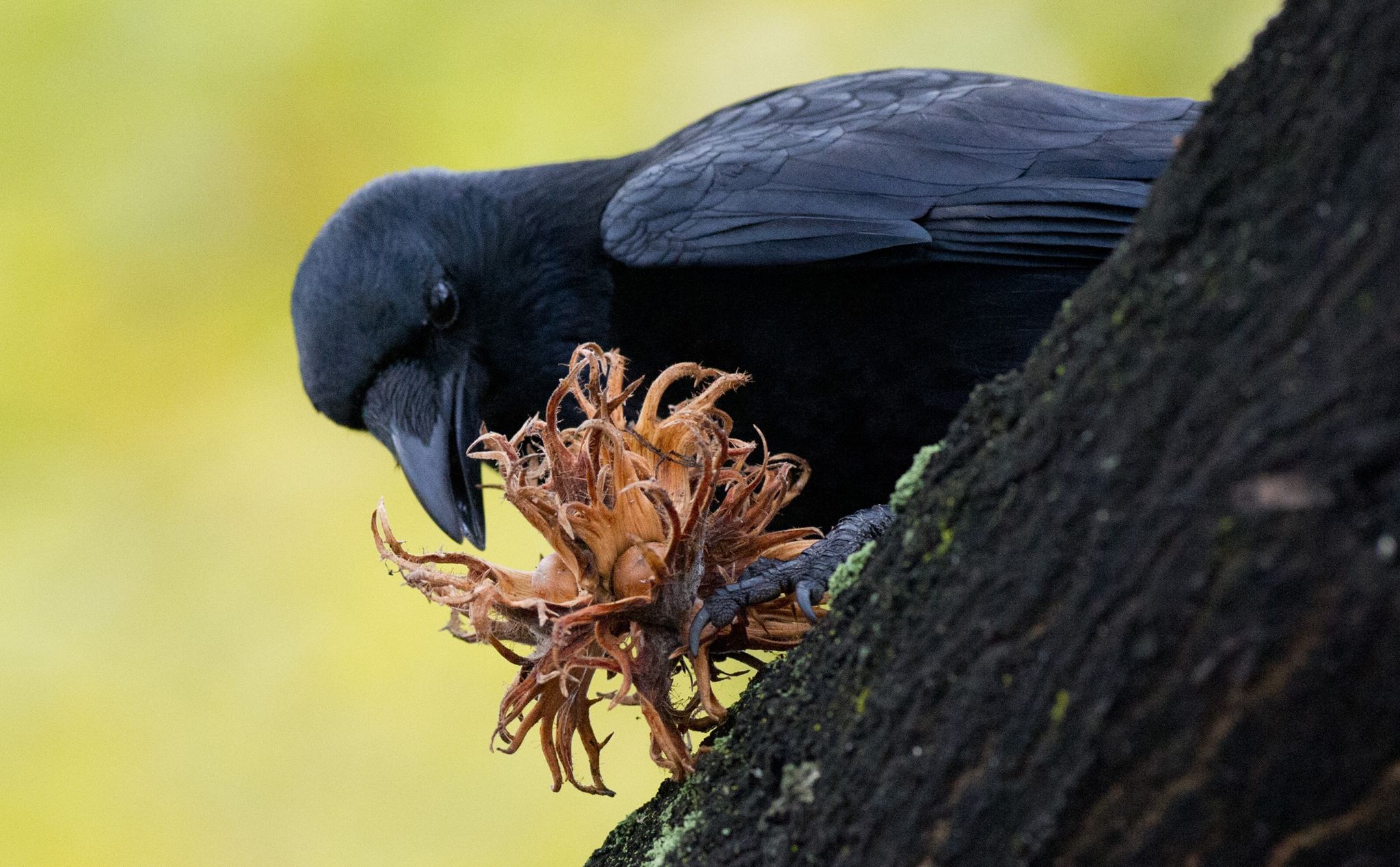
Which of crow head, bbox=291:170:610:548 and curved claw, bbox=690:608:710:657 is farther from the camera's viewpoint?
crow head, bbox=291:170:610:548

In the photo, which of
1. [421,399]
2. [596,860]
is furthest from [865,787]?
[421,399]

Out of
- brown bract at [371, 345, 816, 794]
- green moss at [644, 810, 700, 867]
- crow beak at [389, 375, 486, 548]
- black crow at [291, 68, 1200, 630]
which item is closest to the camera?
green moss at [644, 810, 700, 867]

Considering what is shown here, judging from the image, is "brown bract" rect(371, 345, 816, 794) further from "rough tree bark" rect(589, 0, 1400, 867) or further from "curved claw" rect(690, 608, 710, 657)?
"rough tree bark" rect(589, 0, 1400, 867)

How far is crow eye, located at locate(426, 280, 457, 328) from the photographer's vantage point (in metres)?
3.43

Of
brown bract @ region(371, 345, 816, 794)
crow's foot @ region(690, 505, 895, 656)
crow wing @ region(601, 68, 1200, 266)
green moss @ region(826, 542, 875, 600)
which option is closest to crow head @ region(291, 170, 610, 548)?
crow wing @ region(601, 68, 1200, 266)

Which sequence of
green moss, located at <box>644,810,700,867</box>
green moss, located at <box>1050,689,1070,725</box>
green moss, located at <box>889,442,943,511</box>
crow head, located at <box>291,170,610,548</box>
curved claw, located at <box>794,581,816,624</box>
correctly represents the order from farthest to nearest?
crow head, located at <box>291,170,610,548</box>
curved claw, located at <box>794,581,816,624</box>
green moss, located at <box>644,810,700,867</box>
green moss, located at <box>889,442,943,511</box>
green moss, located at <box>1050,689,1070,725</box>

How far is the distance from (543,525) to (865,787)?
0.81 meters

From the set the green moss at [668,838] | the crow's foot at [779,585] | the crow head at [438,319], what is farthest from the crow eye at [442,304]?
the green moss at [668,838]

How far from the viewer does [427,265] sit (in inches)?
136

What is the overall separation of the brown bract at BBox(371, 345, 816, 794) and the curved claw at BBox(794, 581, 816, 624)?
58 mm

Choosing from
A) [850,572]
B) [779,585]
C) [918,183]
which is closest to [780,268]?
[918,183]

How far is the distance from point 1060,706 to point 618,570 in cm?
95

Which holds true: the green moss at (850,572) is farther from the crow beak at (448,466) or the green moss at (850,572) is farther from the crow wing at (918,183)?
the crow beak at (448,466)

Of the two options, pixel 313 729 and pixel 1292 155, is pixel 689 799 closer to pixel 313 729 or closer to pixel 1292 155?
pixel 1292 155
